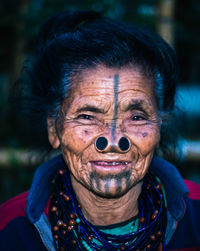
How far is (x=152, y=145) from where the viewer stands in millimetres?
1852

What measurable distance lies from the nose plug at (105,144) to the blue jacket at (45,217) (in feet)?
1.61

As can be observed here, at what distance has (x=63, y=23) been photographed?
204 centimetres

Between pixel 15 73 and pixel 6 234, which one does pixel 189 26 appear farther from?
pixel 6 234

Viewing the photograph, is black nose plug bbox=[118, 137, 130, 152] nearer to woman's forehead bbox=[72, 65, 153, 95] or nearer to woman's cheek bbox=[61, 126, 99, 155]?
woman's cheek bbox=[61, 126, 99, 155]

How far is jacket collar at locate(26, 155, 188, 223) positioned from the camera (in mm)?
1871

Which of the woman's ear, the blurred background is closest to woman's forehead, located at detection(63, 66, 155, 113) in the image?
the woman's ear

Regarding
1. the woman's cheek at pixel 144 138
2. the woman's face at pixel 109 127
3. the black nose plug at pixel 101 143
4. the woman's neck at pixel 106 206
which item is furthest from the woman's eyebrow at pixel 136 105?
the woman's neck at pixel 106 206

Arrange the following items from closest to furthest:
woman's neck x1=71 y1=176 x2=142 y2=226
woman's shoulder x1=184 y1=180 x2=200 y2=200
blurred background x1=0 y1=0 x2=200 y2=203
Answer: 1. woman's neck x1=71 y1=176 x2=142 y2=226
2. woman's shoulder x1=184 y1=180 x2=200 y2=200
3. blurred background x1=0 y1=0 x2=200 y2=203

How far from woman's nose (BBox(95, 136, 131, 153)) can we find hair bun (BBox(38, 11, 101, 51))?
0.73m

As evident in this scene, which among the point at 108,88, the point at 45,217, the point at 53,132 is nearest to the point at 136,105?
the point at 108,88

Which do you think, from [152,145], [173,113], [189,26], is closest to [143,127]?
[152,145]

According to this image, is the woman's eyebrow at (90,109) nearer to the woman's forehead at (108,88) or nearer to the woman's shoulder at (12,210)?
the woman's forehead at (108,88)

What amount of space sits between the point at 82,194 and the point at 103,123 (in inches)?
20.0

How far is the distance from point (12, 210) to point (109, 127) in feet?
2.59
